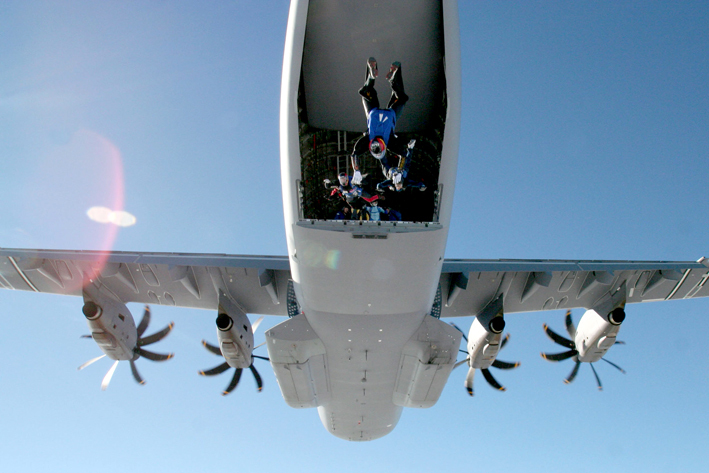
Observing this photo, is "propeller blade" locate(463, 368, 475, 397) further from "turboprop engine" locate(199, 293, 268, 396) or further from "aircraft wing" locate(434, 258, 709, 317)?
"turboprop engine" locate(199, 293, 268, 396)

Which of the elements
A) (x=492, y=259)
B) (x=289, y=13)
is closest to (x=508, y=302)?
(x=492, y=259)

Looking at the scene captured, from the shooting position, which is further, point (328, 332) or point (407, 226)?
point (328, 332)

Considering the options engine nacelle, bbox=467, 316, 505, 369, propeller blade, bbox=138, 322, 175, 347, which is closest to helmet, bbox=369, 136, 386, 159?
engine nacelle, bbox=467, 316, 505, 369

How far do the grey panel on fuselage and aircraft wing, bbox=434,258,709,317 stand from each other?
4.57 metres

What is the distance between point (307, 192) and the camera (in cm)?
618

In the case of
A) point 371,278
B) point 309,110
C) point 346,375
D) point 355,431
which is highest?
point 309,110

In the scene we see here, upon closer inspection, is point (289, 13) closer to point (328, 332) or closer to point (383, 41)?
point (383, 41)

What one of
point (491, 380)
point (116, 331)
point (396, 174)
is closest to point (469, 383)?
point (491, 380)

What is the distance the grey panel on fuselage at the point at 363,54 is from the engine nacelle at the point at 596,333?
754cm

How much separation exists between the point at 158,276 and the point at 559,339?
1087 centimetres

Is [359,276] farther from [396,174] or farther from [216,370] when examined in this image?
[216,370]

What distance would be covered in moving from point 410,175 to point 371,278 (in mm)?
1847

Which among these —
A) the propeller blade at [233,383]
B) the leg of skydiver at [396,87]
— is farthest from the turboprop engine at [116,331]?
the leg of skydiver at [396,87]

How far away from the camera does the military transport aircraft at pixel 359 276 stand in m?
5.15
